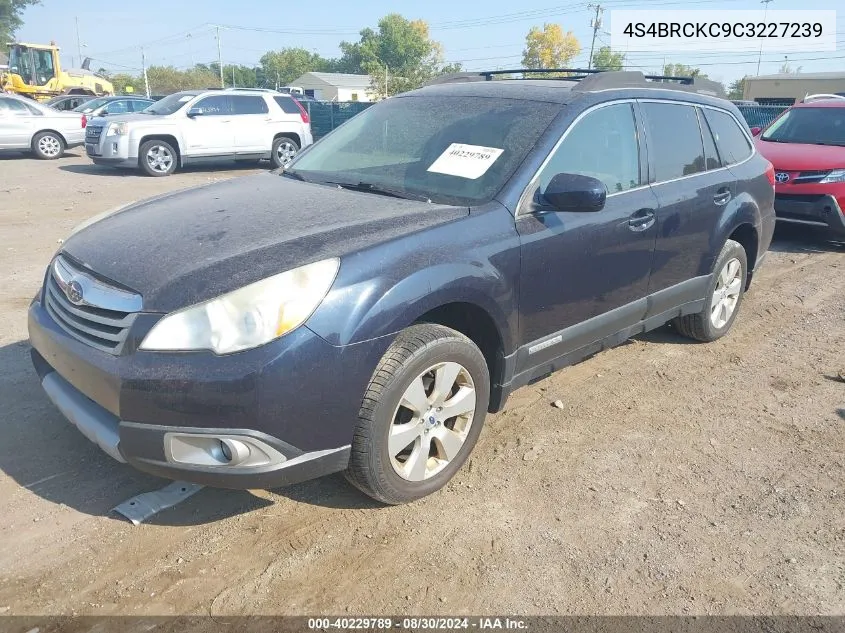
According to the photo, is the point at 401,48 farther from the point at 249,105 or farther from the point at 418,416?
the point at 418,416

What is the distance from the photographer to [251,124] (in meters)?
14.7

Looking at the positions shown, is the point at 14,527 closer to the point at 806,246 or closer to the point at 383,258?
the point at 383,258

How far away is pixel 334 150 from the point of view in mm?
4176

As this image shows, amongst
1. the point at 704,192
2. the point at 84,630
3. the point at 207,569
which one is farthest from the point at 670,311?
the point at 84,630

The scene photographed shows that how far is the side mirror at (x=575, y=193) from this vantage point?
10.4 feet

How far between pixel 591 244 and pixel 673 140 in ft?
4.09

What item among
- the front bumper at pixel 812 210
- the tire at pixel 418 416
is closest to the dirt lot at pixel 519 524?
the tire at pixel 418 416

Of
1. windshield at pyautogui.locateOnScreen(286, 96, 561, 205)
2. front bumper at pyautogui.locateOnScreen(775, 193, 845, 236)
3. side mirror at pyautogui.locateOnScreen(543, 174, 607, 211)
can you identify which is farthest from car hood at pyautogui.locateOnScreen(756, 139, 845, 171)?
side mirror at pyautogui.locateOnScreen(543, 174, 607, 211)

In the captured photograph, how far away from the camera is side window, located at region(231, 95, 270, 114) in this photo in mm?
14500

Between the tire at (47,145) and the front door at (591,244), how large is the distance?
52.7 feet

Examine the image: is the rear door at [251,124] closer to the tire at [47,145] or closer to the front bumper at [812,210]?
the tire at [47,145]

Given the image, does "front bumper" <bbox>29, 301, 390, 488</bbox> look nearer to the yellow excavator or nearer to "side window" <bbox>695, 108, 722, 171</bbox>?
"side window" <bbox>695, 108, 722, 171</bbox>

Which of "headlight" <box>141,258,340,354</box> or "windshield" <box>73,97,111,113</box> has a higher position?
"windshield" <box>73,97,111,113</box>

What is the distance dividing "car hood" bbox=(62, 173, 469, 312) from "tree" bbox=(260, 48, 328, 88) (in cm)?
11981
